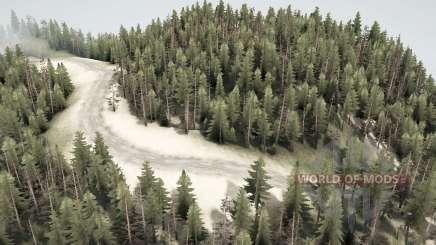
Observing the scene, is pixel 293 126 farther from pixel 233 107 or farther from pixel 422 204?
pixel 422 204

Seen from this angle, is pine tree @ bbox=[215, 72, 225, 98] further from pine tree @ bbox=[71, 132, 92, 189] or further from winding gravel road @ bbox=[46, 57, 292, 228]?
pine tree @ bbox=[71, 132, 92, 189]

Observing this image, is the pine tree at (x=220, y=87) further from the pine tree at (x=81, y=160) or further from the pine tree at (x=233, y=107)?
the pine tree at (x=81, y=160)

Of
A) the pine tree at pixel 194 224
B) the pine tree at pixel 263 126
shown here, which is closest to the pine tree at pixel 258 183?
the pine tree at pixel 194 224

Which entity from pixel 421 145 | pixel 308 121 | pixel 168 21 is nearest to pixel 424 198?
pixel 421 145

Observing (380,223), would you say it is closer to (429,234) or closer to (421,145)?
(429,234)

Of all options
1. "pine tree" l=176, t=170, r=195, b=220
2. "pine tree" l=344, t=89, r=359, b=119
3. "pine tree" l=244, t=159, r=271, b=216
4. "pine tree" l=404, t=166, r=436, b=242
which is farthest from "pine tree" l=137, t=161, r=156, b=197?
"pine tree" l=344, t=89, r=359, b=119
